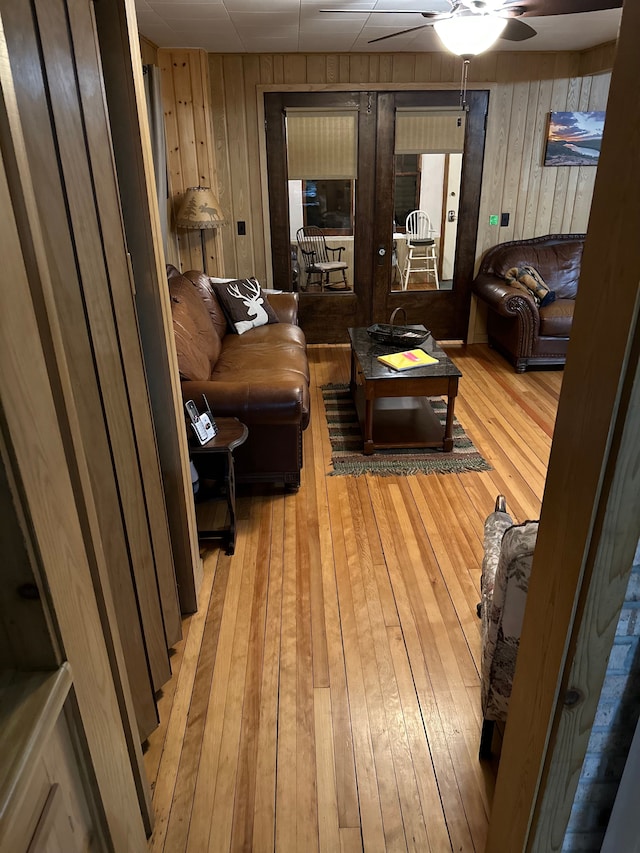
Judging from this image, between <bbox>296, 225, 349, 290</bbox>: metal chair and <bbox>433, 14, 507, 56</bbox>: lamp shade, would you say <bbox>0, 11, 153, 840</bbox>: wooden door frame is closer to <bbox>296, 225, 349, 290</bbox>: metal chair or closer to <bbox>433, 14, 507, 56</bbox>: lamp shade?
<bbox>433, 14, 507, 56</bbox>: lamp shade

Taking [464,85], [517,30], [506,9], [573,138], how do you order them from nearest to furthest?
[506,9] < [517,30] < [464,85] < [573,138]

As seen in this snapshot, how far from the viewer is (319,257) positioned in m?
5.57

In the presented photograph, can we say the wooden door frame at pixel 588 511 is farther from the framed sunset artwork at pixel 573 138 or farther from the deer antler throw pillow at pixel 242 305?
the framed sunset artwork at pixel 573 138

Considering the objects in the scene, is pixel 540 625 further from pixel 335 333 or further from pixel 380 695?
pixel 335 333

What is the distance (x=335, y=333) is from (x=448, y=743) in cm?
437

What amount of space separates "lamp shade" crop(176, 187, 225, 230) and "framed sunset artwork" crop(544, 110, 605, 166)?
10.0 feet

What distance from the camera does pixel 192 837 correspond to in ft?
5.20

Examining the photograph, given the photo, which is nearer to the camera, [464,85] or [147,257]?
[147,257]

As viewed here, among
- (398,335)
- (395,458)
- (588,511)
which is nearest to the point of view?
(588,511)

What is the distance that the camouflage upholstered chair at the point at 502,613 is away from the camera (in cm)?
146

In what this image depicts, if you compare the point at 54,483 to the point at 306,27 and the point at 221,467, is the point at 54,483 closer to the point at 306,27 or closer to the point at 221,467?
the point at 221,467

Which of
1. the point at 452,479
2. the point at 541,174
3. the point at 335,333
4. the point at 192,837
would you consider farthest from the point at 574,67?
the point at 192,837

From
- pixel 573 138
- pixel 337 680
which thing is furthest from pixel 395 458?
pixel 573 138

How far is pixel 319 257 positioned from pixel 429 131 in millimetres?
1442
